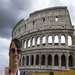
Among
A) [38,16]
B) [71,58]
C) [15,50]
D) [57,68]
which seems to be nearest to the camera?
[15,50]

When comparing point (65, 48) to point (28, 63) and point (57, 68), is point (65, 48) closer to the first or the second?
point (57, 68)

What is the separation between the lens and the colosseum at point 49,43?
27745 mm

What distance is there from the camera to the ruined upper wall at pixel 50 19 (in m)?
29.0

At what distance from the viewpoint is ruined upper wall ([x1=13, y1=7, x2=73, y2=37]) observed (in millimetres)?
29022

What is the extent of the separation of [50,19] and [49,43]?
3719mm

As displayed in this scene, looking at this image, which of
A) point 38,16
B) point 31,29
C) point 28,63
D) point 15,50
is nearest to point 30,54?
point 28,63

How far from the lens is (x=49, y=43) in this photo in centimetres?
2903

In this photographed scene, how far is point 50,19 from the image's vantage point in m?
29.8

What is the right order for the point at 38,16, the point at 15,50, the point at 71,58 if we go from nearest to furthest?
the point at 15,50
the point at 71,58
the point at 38,16

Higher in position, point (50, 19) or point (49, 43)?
point (50, 19)

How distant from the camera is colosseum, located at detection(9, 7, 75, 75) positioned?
2775 cm

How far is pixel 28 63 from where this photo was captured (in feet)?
102

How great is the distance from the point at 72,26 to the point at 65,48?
3.72 meters

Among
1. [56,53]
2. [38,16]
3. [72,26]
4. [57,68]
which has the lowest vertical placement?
[57,68]
